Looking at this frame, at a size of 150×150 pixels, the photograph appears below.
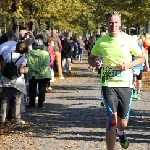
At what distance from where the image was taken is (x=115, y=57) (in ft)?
26.0

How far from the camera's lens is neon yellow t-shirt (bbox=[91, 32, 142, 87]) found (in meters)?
7.91

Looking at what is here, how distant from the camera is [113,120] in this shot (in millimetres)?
7918

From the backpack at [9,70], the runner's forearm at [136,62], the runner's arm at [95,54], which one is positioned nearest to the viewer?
the runner's forearm at [136,62]

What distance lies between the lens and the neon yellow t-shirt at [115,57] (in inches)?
312

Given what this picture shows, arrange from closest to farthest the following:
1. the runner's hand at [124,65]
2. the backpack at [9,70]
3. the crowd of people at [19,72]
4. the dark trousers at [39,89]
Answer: the runner's hand at [124,65] < the backpack at [9,70] < the crowd of people at [19,72] < the dark trousers at [39,89]

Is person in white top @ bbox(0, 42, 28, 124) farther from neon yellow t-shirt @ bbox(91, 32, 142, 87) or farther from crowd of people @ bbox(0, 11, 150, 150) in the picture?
neon yellow t-shirt @ bbox(91, 32, 142, 87)

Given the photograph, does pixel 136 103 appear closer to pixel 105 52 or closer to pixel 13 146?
pixel 13 146

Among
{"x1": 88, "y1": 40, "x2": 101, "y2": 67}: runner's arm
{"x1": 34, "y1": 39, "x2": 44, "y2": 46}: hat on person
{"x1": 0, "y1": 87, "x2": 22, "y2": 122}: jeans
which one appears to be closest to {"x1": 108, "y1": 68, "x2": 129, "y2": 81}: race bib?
{"x1": 88, "y1": 40, "x2": 101, "y2": 67}: runner's arm

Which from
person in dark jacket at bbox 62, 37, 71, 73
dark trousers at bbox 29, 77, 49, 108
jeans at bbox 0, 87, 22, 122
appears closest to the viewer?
jeans at bbox 0, 87, 22, 122

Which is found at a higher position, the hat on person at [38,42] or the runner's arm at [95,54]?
the runner's arm at [95,54]

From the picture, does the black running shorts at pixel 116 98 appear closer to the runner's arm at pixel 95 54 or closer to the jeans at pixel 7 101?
the runner's arm at pixel 95 54

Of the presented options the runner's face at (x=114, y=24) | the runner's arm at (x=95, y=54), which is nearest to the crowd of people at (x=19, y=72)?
the runner's arm at (x=95, y=54)

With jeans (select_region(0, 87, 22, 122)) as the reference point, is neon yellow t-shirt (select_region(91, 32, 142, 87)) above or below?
above

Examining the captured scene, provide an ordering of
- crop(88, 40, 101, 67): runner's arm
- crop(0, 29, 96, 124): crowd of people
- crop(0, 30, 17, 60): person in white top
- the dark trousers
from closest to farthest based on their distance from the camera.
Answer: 1. crop(88, 40, 101, 67): runner's arm
2. crop(0, 29, 96, 124): crowd of people
3. crop(0, 30, 17, 60): person in white top
4. the dark trousers
